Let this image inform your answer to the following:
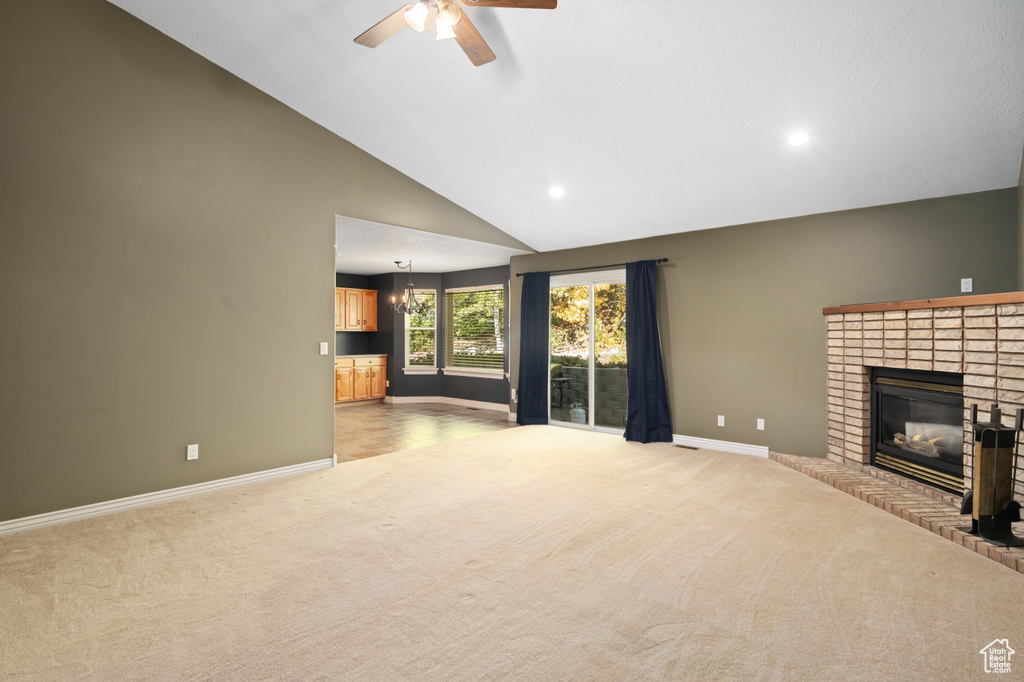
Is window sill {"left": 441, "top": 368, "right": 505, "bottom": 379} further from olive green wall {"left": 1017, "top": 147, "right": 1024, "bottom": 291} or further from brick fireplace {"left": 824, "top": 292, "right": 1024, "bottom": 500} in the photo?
olive green wall {"left": 1017, "top": 147, "right": 1024, "bottom": 291}

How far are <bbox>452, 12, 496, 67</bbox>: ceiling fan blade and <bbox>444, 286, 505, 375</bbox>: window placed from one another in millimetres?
5692

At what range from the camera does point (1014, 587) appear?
2.45 m

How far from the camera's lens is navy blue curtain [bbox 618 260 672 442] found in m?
5.75

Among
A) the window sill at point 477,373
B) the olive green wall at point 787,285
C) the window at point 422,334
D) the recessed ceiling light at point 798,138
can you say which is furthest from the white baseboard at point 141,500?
the window at point 422,334

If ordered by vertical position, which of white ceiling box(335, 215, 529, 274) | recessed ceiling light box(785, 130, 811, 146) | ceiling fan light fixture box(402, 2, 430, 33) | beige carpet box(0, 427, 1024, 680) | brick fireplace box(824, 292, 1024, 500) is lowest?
beige carpet box(0, 427, 1024, 680)

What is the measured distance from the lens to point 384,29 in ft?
8.90

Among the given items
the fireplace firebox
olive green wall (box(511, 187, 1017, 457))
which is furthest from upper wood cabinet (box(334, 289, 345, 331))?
the fireplace firebox

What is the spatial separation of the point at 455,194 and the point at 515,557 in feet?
13.0

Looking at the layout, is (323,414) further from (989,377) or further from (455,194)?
(989,377)

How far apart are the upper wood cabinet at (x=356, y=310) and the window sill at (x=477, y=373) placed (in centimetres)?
177

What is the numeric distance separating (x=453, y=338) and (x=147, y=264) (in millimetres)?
5824

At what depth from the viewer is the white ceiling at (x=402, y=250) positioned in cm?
551

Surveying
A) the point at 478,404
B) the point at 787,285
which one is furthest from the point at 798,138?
the point at 478,404

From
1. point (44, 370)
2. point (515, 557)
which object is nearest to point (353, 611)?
point (515, 557)
